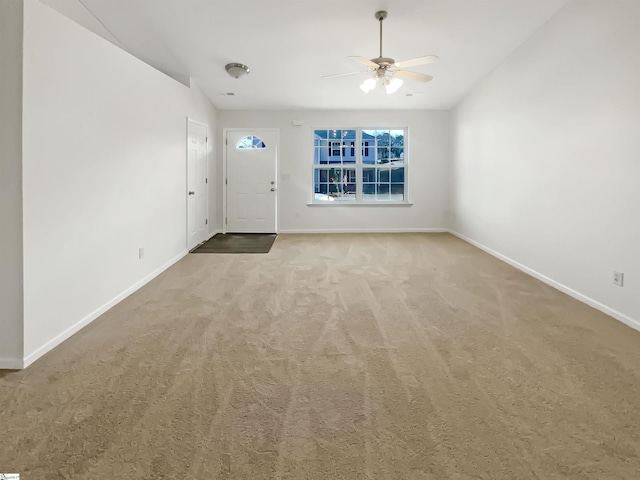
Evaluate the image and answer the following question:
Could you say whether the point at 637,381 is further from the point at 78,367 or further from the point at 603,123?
the point at 78,367

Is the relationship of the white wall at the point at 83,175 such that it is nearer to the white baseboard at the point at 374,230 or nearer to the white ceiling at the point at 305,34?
the white ceiling at the point at 305,34

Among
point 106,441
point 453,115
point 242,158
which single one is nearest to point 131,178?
point 106,441

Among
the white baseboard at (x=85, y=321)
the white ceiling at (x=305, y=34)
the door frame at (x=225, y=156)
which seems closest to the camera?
the white baseboard at (x=85, y=321)

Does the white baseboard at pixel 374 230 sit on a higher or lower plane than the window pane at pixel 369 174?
lower

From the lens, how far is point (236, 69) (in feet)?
19.0

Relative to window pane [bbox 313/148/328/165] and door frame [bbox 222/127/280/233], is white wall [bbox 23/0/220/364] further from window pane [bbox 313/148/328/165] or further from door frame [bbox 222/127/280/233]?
window pane [bbox 313/148/328/165]

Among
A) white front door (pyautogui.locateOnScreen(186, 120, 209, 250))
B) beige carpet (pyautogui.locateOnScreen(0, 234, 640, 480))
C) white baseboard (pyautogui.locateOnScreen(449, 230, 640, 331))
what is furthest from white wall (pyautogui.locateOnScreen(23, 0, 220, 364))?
white baseboard (pyautogui.locateOnScreen(449, 230, 640, 331))

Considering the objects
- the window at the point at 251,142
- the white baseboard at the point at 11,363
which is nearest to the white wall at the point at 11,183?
the white baseboard at the point at 11,363

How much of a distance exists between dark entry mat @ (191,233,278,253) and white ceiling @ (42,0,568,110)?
2.58 metres

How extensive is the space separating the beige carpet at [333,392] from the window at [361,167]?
4676mm

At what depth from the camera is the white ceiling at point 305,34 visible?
426cm

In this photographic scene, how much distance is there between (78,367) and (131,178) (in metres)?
2.15

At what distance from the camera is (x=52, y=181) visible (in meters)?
2.64

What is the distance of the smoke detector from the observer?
19.0 ft
